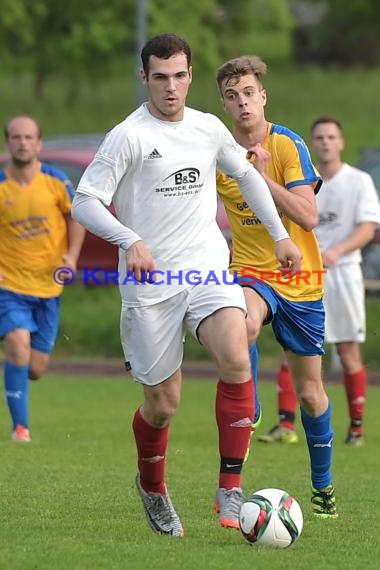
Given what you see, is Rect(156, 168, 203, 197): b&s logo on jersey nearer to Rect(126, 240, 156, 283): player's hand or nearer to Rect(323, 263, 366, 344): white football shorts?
Rect(126, 240, 156, 283): player's hand

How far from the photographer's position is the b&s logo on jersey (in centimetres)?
675

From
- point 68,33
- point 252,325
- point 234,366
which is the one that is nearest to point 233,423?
point 234,366

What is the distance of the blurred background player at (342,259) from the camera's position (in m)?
11.7

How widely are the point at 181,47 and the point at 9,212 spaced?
471 centimetres

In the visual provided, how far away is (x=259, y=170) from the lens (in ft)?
25.1

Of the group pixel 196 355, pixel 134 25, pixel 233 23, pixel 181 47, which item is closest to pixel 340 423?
pixel 196 355

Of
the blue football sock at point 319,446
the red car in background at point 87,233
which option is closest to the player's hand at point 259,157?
the blue football sock at point 319,446

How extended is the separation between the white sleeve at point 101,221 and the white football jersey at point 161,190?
0.04 m

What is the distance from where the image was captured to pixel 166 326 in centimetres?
680

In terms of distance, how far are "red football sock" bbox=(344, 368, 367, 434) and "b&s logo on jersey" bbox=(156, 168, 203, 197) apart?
5.23 metres

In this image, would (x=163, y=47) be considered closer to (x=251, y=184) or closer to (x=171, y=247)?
(x=251, y=184)

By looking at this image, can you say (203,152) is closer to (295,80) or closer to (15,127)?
(15,127)

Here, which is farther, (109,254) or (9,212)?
(109,254)

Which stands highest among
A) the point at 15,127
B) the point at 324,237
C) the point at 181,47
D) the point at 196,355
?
the point at 181,47
